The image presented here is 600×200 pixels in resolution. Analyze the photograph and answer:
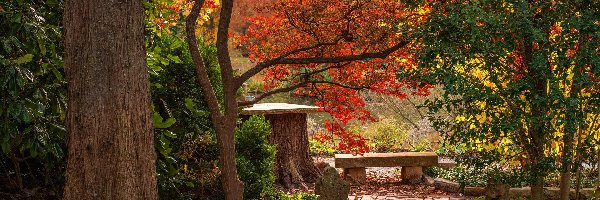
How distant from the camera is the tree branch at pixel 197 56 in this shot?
24.5 feet

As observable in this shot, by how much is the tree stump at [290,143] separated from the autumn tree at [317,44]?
2615 mm

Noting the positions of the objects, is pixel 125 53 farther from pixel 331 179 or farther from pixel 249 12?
pixel 249 12

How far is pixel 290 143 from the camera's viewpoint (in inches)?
479

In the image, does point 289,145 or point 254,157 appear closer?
point 254,157

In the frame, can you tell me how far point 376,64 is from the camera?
915 centimetres

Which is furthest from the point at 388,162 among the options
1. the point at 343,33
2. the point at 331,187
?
the point at 331,187

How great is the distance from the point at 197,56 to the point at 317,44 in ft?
4.81

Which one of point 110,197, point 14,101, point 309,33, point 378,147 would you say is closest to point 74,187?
point 110,197

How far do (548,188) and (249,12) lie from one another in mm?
18305

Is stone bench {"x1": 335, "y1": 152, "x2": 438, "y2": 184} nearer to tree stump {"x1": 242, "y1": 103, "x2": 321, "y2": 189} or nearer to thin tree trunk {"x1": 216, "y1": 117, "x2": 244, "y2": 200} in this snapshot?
tree stump {"x1": 242, "y1": 103, "x2": 321, "y2": 189}

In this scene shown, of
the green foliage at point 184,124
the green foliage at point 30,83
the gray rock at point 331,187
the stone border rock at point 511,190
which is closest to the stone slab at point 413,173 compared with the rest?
the stone border rock at point 511,190

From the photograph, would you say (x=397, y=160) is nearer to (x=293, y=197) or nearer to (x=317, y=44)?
(x=293, y=197)

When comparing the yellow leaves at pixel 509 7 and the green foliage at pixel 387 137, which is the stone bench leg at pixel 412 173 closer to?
the green foliage at pixel 387 137

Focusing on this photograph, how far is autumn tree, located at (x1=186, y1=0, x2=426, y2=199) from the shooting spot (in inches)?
302
